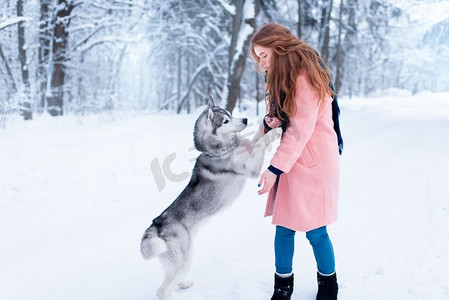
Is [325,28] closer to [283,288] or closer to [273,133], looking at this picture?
[273,133]

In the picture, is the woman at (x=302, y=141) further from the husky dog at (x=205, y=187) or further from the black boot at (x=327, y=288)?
the husky dog at (x=205, y=187)

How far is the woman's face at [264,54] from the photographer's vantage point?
2455 millimetres

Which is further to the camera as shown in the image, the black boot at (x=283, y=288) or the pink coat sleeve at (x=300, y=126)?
the black boot at (x=283, y=288)

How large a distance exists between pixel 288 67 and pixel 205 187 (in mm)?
1233

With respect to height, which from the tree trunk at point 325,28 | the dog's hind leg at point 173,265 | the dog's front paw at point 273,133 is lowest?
the dog's hind leg at point 173,265

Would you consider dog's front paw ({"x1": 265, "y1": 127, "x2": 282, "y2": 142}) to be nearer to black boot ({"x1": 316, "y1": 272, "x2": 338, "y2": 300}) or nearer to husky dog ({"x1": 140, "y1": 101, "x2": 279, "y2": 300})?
husky dog ({"x1": 140, "y1": 101, "x2": 279, "y2": 300})

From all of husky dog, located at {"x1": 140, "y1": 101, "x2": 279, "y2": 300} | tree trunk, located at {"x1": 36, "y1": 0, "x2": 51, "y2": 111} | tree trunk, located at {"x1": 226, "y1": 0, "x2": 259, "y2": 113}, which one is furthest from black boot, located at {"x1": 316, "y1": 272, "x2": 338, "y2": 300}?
tree trunk, located at {"x1": 36, "y1": 0, "x2": 51, "y2": 111}

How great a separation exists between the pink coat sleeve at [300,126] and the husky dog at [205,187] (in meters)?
0.56

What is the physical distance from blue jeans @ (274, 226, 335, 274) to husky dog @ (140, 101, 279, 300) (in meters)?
0.56

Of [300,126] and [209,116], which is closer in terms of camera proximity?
[300,126]

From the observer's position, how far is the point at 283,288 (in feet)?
8.98

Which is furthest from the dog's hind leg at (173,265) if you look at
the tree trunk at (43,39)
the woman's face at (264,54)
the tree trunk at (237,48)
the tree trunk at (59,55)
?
the tree trunk at (59,55)

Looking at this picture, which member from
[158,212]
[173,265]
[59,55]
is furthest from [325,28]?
[173,265]

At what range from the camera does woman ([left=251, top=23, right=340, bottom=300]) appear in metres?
2.35
